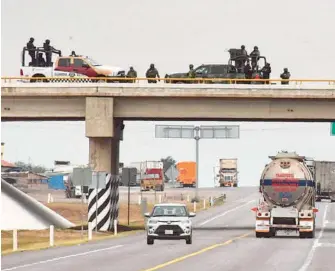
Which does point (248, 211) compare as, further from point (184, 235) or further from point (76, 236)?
point (184, 235)

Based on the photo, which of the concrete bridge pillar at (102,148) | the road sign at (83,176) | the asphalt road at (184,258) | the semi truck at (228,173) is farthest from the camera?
the semi truck at (228,173)

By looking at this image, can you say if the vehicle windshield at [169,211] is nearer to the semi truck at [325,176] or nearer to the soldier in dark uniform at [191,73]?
the soldier in dark uniform at [191,73]

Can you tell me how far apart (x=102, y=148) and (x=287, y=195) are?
53.2 ft

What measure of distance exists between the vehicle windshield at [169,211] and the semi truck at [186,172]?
113332 mm

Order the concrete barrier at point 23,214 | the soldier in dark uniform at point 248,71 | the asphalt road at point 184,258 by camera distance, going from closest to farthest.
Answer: the asphalt road at point 184,258 → the concrete barrier at point 23,214 → the soldier in dark uniform at point 248,71

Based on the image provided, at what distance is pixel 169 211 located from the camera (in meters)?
44.9

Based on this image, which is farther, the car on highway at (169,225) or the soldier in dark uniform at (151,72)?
the soldier in dark uniform at (151,72)

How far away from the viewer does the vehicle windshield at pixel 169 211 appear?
44.7 meters

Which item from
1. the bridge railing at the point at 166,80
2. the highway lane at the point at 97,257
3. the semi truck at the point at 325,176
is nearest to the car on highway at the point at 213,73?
the bridge railing at the point at 166,80

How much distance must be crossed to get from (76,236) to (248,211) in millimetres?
44157

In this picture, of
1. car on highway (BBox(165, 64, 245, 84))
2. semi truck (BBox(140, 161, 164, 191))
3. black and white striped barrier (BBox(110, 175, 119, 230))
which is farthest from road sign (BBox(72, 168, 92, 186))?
semi truck (BBox(140, 161, 164, 191))

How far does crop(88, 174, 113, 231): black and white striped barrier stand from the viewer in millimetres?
61531

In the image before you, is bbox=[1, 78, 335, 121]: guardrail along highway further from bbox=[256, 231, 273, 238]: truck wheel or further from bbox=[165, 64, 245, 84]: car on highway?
bbox=[256, 231, 273, 238]: truck wheel

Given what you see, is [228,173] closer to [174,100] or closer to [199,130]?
[199,130]
